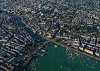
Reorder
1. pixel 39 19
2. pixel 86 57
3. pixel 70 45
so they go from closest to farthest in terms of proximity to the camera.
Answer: pixel 86 57, pixel 70 45, pixel 39 19

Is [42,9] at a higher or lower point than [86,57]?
higher

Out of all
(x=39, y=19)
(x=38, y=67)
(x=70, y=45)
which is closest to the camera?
(x=38, y=67)

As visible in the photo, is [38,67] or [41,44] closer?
[38,67]

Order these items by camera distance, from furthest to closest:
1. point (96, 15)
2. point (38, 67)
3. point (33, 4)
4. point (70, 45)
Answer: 1. point (33, 4)
2. point (96, 15)
3. point (70, 45)
4. point (38, 67)

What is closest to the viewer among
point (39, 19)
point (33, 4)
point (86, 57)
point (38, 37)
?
point (86, 57)

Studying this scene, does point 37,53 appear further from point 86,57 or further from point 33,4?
point 33,4

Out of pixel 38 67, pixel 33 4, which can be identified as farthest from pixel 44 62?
pixel 33 4

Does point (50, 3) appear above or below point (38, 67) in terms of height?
above

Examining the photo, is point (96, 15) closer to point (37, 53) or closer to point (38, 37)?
point (38, 37)

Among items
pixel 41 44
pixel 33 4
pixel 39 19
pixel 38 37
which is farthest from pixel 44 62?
pixel 33 4
